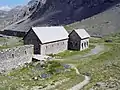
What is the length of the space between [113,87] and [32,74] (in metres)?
14.7

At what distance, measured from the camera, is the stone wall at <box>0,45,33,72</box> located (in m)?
45.7

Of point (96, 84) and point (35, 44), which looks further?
point (35, 44)

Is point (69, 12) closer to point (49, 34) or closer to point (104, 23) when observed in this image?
point (104, 23)

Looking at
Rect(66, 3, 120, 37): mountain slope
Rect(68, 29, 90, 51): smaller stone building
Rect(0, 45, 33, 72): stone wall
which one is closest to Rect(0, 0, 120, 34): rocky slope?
Rect(66, 3, 120, 37): mountain slope

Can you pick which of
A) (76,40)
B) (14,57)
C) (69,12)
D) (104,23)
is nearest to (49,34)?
(76,40)

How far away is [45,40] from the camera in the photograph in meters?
63.5

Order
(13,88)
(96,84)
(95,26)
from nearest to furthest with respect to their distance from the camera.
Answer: (13,88), (96,84), (95,26)

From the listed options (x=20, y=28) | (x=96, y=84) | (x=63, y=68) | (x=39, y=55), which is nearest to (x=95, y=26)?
(x=20, y=28)

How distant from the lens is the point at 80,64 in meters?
52.6

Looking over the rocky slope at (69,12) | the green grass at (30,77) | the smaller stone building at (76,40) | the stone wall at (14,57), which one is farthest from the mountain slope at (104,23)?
the green grass at (30,77)

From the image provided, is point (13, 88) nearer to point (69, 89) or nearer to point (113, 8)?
point (69, 89)

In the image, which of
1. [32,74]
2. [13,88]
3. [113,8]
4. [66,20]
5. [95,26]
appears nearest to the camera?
[13,88]

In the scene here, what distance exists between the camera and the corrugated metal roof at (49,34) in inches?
2500

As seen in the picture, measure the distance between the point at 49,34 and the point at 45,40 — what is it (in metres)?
3.65
